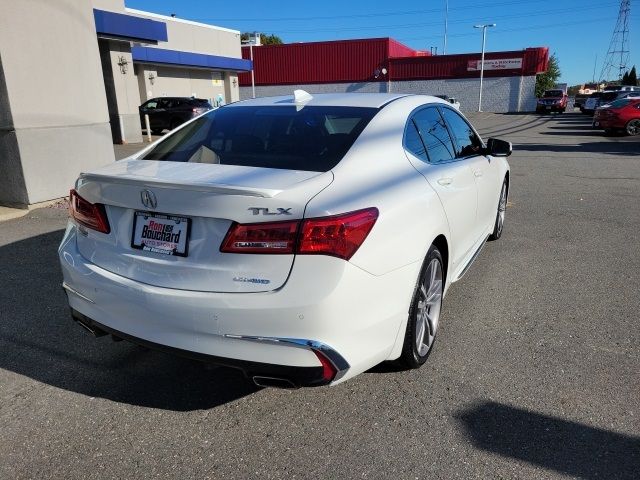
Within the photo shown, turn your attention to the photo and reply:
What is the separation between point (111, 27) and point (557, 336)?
16.7m

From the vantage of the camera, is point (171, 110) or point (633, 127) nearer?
point (633, 127)

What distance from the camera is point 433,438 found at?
8.41 feet

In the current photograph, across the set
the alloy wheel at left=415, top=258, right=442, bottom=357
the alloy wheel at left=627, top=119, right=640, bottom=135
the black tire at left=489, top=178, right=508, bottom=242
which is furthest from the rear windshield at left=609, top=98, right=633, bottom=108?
the alloy wheel at left=415, top=258, right=442, bottom=357

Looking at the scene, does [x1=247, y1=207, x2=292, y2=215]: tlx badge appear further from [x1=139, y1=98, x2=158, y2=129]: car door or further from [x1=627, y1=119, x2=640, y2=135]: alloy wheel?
[x1=139, y1=98, x2=158, y2=129]: car door

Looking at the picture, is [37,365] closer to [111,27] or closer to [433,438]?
[433,438]

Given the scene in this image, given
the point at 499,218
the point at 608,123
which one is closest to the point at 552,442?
the point at 499,218

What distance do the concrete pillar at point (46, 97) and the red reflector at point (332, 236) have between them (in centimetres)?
634

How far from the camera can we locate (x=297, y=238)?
88.1 inches

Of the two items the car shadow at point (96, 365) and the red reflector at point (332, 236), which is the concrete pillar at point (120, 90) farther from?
the red reflector at point (332, 236)

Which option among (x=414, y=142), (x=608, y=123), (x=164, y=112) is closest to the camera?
(x=414, y=142)

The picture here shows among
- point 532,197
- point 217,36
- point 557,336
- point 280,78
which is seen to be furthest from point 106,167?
point 280,78

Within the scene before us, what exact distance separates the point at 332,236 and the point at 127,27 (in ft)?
57.0

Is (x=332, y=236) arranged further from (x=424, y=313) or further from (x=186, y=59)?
(x=186, y=59)

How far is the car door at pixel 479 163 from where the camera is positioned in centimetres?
425
